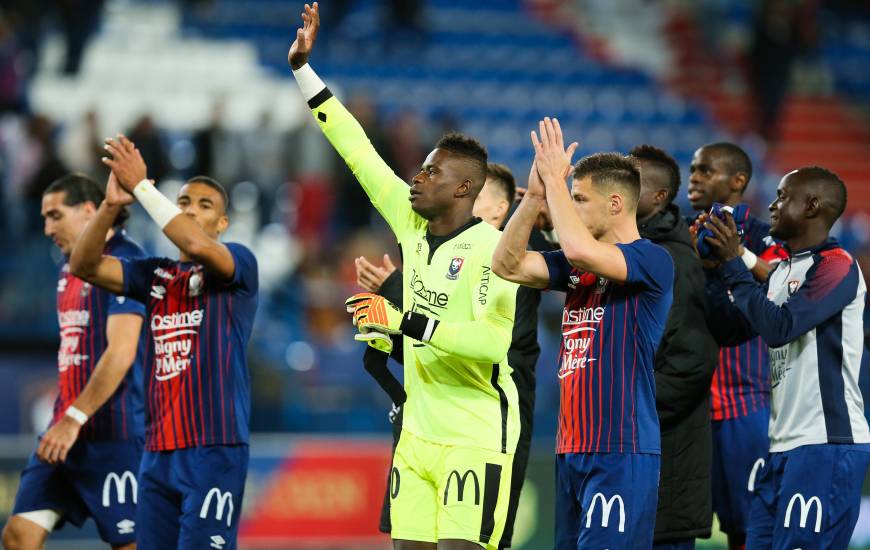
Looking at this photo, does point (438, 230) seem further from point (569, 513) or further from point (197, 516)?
point (197, 516)

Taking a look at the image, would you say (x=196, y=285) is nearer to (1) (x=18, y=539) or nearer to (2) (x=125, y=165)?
(2) (x=125, y=165)

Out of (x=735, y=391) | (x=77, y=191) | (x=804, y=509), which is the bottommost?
(x=804, y=509)

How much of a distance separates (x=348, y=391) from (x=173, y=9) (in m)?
9.59

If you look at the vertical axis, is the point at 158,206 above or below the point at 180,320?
above

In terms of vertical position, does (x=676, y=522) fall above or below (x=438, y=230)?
below

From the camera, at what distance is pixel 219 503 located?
609cm

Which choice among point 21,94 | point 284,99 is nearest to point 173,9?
point 284,99

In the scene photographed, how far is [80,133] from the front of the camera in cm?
1478

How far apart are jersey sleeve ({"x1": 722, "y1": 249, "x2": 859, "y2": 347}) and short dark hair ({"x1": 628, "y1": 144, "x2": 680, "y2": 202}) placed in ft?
2.58

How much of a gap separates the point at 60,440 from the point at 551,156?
321 centimetres

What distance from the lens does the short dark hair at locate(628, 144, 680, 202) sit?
21.0 ft

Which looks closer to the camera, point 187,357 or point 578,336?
point 578,336

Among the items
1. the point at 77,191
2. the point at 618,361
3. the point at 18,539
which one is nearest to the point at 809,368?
the point at 618,361

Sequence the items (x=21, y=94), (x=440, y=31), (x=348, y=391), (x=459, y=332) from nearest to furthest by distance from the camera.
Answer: (x=459, y=332)
(x=348, y=391)
(x=21, y=94)
(x=440, y=31)
